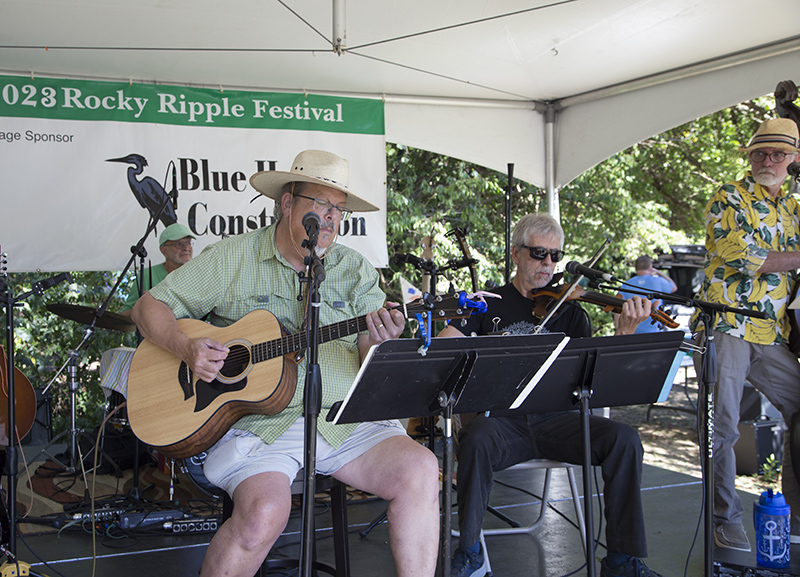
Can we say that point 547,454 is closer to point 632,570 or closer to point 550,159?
point 632,570

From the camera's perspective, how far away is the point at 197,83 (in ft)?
15.0

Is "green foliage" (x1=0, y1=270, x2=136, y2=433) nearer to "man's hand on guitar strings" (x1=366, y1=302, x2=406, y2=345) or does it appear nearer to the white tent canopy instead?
the white tent canopy

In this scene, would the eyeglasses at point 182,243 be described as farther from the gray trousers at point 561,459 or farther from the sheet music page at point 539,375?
the sheet music page at point 539,375

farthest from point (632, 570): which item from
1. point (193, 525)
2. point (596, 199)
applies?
point (596, 199)

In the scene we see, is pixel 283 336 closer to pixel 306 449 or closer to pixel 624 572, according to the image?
pixel 306 449

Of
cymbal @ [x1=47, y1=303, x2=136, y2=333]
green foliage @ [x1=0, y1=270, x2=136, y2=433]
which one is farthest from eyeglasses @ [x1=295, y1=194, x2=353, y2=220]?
green foliage @ [x1=0, y1=270, x2=136, y2=433]

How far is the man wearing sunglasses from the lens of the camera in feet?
8.77

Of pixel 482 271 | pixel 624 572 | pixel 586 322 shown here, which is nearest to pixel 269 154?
pixel 586 322

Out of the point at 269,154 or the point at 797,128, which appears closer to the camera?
the point at 797,128

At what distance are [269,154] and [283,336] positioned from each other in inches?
100.0

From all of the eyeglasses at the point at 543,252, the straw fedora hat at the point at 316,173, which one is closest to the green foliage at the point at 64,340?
the straw fedora hat at the point at 316,173

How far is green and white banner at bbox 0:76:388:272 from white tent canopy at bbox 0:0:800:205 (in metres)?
0.15

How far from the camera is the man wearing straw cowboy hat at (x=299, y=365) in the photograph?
2139 mm

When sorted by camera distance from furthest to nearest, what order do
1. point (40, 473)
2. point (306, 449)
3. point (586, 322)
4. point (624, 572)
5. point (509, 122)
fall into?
1. point (509, 122)
2. point (40, 473)
3. point (586, 322)
4. point (624, 572)
5. point (306, 449)
